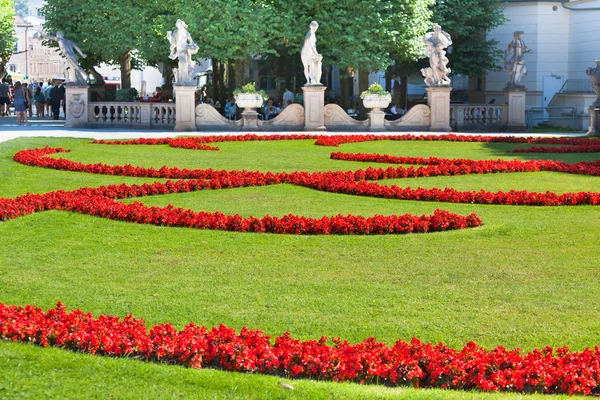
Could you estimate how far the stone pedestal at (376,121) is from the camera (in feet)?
112

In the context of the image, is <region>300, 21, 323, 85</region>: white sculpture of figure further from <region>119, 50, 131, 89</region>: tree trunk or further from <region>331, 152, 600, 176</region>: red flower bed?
<region>331, 152, 600, 176</region>: red flower bed

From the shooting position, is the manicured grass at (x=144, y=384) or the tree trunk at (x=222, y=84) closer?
the manicured grass at (x=144, y=384)

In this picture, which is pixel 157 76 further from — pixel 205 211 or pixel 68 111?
pixel 205 211

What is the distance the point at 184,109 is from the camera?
110ft

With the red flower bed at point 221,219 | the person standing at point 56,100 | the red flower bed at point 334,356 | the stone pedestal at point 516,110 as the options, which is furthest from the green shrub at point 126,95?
the red flower bed at point 334,356

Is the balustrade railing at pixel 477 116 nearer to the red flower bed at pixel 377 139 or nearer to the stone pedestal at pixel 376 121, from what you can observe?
the stone pedestal at pixel 376 121

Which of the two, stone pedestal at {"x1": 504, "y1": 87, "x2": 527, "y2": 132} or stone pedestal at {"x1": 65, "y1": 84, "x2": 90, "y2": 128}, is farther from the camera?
stone pedestal at {"x1": 504, "y1": 87, "x2": 527, "y2": 132}

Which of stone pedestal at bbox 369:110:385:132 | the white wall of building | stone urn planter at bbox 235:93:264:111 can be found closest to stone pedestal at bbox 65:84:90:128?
stone urn planter at bbox 235:93:264:111

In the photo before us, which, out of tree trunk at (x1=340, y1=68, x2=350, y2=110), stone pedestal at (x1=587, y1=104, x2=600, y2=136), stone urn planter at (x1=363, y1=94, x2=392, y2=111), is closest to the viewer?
stone pedestal at (x1=587, y1=104, x2=600, y2=136)

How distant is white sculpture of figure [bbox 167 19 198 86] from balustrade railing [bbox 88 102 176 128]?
3.46ft

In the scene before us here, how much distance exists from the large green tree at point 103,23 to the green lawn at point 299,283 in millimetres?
28627

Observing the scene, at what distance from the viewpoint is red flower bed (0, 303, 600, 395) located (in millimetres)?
5887

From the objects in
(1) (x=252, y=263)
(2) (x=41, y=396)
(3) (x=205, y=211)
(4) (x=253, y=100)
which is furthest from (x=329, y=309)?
(4) (x=253, y=100)

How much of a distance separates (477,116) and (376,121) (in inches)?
156
